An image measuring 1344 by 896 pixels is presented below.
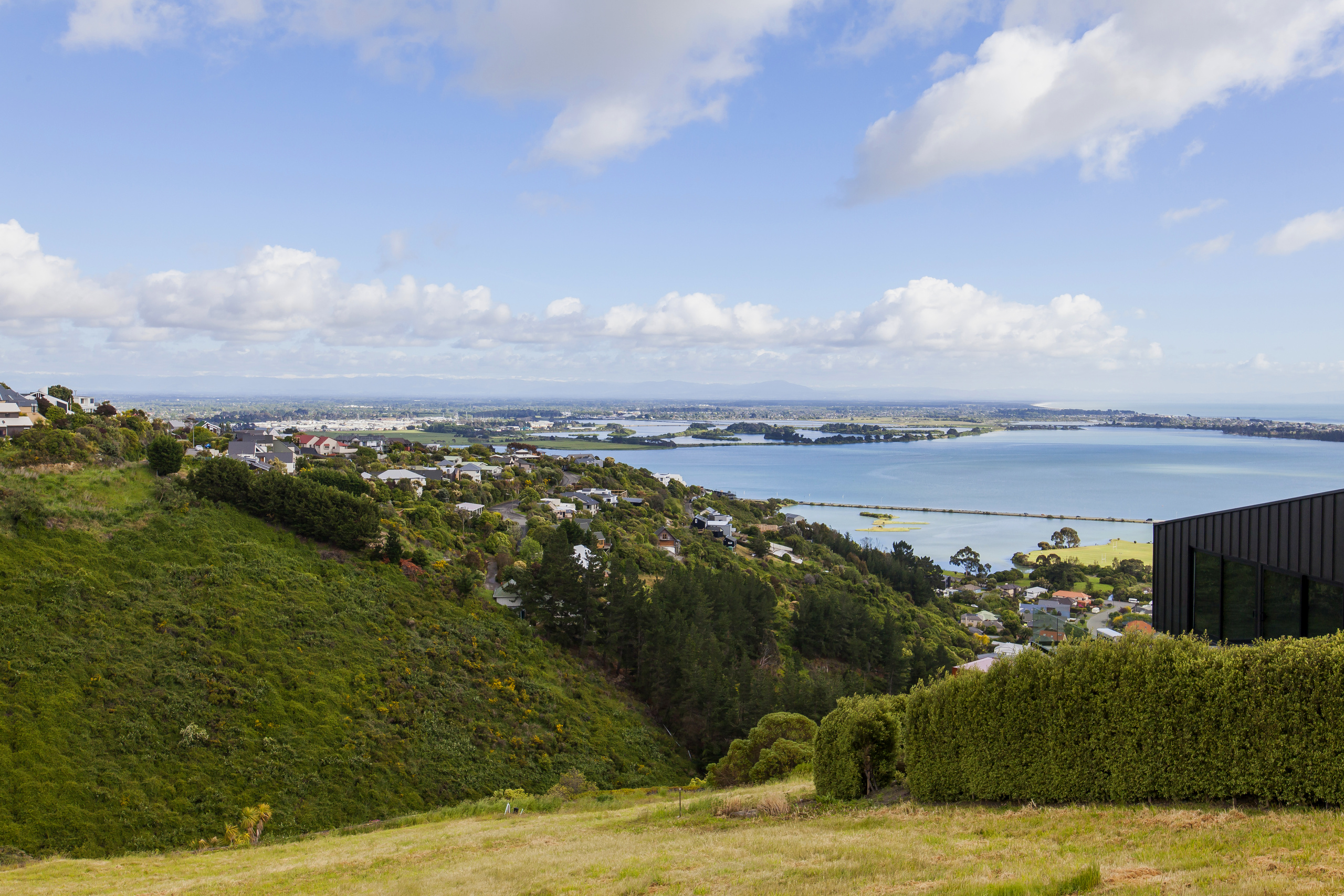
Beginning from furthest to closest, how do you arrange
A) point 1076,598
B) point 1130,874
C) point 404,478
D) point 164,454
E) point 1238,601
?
point 1076,598 → point 404,478 → point 164,454 → point 1238,601 → point 1130,874

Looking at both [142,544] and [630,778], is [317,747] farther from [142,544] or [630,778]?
[142,544]

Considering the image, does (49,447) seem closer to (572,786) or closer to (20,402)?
(20,402)

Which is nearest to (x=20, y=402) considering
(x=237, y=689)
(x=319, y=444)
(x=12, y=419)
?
(x=12, y=419)

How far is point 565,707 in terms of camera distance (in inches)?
822

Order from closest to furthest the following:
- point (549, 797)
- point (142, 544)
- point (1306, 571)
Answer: point (1306, 571)
point (549, 797)
point (142, 544)

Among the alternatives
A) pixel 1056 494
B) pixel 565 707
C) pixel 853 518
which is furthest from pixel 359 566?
pixel 1056 494

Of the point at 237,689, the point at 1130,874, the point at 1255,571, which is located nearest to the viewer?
the point at 1130,874

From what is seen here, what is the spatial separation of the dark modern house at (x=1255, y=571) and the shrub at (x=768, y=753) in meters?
7.10

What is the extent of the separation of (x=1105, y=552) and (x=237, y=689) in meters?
67.7

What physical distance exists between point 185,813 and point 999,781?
13.9m

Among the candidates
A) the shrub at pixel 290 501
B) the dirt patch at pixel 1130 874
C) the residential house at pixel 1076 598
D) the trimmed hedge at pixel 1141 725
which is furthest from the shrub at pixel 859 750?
the residential house at pixel 1076 598

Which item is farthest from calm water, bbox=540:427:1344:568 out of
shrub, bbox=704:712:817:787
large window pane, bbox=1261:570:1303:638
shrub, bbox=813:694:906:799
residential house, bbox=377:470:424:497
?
shrub, bbox=813:694:906:799

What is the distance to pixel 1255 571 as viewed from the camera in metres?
9.00

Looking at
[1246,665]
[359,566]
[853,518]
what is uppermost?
[1246,665]
